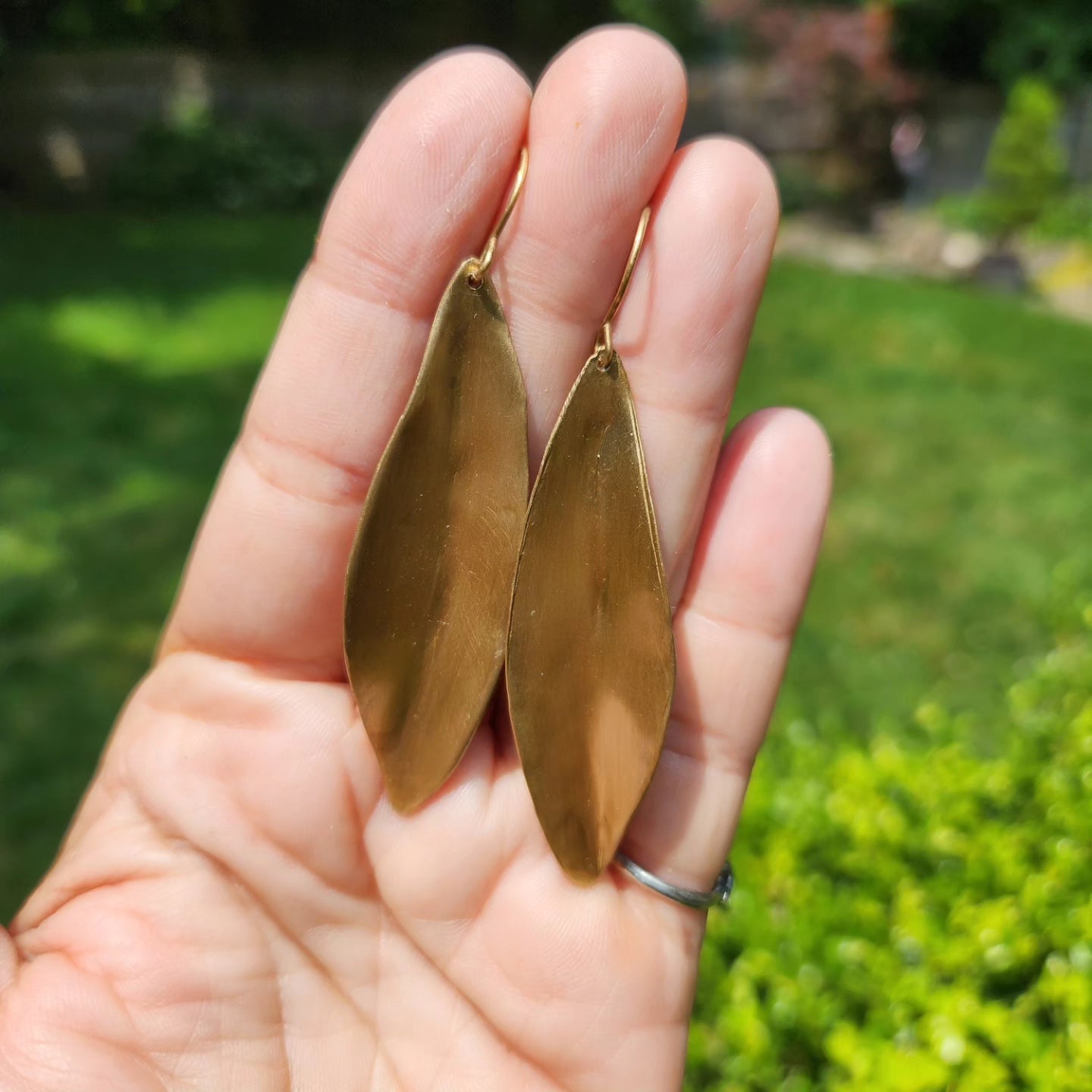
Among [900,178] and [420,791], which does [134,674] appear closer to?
[420,791]

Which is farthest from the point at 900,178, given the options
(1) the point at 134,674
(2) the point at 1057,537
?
(1) the point at 134,674

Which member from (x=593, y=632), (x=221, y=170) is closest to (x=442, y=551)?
(x=593, y=632)

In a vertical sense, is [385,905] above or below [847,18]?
below

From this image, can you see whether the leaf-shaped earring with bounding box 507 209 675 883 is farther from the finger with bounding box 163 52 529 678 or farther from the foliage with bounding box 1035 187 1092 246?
the foliage with bounding box 1035 187 1092 246

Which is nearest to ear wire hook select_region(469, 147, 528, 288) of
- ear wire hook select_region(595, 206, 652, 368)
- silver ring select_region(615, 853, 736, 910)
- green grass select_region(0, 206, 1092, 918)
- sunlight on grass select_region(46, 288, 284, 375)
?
ear wire hook select_region(595, 206, 652, 368)

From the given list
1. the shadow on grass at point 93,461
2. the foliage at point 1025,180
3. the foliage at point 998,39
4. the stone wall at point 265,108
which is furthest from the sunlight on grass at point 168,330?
the foliage at point 998,39

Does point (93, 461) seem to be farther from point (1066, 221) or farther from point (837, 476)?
point (1066, 221)
